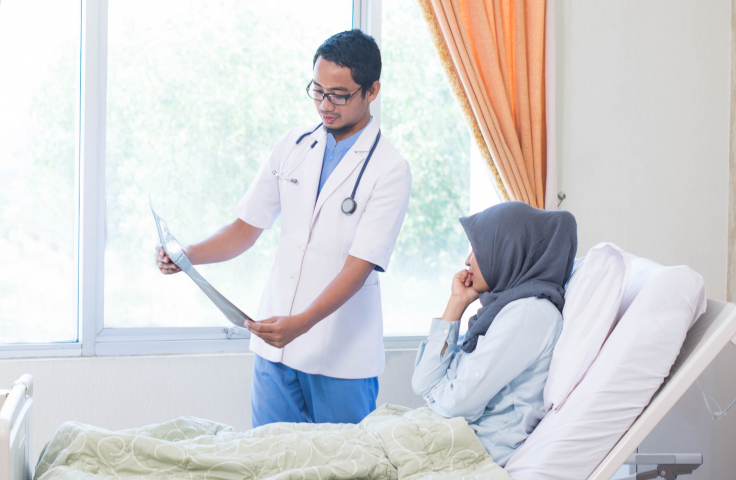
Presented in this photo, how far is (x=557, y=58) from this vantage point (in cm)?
257

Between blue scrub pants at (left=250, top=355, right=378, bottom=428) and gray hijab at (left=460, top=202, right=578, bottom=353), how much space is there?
42 centimetres

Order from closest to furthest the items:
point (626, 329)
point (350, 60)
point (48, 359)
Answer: point (626, 329) → point (350, 60) → point (48, 359)

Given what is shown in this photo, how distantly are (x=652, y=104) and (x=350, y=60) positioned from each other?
1.77 m

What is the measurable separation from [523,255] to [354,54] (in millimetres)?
719

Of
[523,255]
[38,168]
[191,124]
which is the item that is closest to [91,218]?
[38,168]

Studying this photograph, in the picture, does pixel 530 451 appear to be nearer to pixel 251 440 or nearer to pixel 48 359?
pixel 251 440

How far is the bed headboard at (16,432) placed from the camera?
97 cm

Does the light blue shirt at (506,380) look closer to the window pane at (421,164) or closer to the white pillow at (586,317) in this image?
the white pillow at (586,317)

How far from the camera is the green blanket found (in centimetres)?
113

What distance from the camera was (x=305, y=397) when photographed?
167 cm

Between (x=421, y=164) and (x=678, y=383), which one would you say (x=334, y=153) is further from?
(x=678, y=383)

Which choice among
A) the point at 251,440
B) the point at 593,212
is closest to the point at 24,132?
the point at 251,440

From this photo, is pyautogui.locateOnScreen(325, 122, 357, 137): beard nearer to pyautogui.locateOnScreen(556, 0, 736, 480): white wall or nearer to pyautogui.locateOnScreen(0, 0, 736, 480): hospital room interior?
pyautogui.locateOnScreen(0, 0, 736, 480): hospital room interior

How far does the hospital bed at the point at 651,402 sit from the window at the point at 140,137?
110cm
